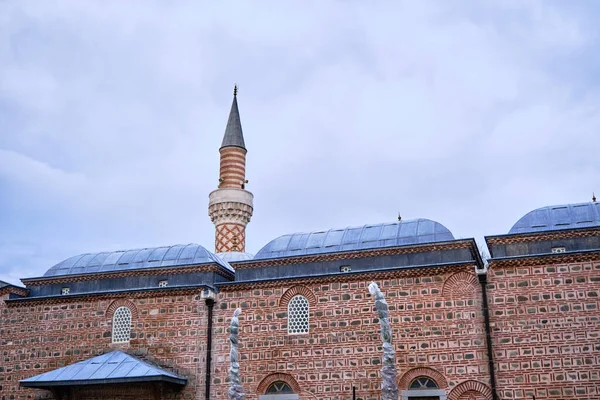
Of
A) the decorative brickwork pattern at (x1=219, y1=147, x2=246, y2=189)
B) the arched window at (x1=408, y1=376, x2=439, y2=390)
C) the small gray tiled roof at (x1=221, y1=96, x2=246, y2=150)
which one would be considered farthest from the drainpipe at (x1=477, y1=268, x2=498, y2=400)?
the small gray tiled roof at (x1=221, y1=96, x2=246, y2=150)

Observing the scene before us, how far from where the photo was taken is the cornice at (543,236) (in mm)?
14031

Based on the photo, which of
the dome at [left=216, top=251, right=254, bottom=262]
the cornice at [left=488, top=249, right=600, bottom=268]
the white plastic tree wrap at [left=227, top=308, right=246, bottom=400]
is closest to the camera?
the cornice at [left=488, top=249, right=600, bottom=268]

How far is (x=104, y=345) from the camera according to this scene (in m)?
16.4

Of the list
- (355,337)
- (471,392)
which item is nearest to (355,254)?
(355,337)

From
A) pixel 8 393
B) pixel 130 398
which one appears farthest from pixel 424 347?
pixel 8 393

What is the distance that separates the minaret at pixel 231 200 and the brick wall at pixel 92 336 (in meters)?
7.70

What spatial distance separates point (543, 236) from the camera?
14.3 m

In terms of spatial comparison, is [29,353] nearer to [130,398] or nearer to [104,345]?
[104,345]

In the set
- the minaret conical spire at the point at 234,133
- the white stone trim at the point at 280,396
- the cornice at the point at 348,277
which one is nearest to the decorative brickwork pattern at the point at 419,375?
the cornice at the point at 348,277

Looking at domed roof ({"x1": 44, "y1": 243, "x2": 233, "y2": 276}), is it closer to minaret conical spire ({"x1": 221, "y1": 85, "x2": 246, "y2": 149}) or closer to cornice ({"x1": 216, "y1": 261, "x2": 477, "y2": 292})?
cornice ({"x1": 216, "y1": 261, "x2": 477, "y2": 292})

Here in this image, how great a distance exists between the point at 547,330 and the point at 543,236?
7.04 feet

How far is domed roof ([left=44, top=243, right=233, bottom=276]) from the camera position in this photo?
1750cm

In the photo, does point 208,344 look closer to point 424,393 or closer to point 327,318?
point 327,318

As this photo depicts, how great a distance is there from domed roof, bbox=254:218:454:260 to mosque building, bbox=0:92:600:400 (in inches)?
1.5
